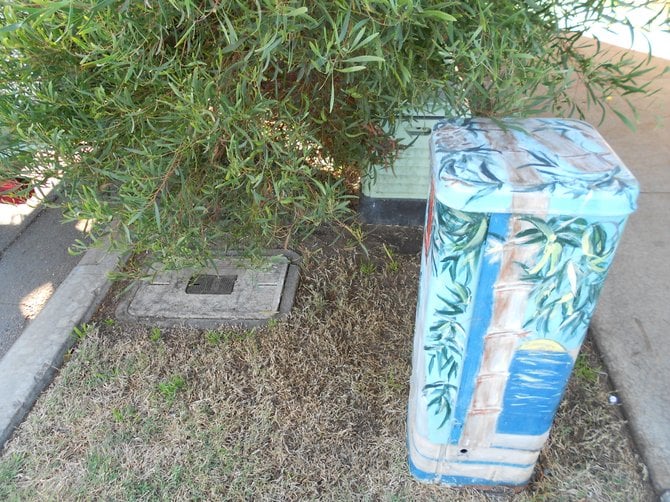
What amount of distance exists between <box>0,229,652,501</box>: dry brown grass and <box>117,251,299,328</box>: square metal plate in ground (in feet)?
0.32

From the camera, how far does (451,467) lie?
2.09 m

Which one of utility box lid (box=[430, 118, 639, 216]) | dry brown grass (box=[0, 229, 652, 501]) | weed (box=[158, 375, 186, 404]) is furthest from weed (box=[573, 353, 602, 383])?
weed (box=[158, 375, 186, 404])

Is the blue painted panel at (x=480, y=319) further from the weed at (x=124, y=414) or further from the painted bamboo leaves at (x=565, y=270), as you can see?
the weed at (x=124, y=414)

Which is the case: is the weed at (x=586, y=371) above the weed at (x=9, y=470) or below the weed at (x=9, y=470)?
above

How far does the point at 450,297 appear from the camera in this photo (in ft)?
5.03

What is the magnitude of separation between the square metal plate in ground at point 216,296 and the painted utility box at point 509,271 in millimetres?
1271

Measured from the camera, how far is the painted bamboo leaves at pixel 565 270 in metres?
1.36

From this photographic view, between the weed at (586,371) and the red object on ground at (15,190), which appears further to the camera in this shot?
the weed at (586,371)

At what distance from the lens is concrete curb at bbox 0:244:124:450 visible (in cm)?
254

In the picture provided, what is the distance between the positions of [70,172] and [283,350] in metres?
1.38

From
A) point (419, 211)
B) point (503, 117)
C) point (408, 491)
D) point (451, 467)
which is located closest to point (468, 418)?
point (451, 467)

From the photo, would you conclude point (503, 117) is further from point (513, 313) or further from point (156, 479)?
point (156, 479)

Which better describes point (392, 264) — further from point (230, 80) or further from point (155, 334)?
point (230, 80)

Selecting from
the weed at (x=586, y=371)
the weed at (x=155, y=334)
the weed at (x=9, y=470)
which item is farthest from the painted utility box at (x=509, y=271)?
the weed at (x=9, y=470)
